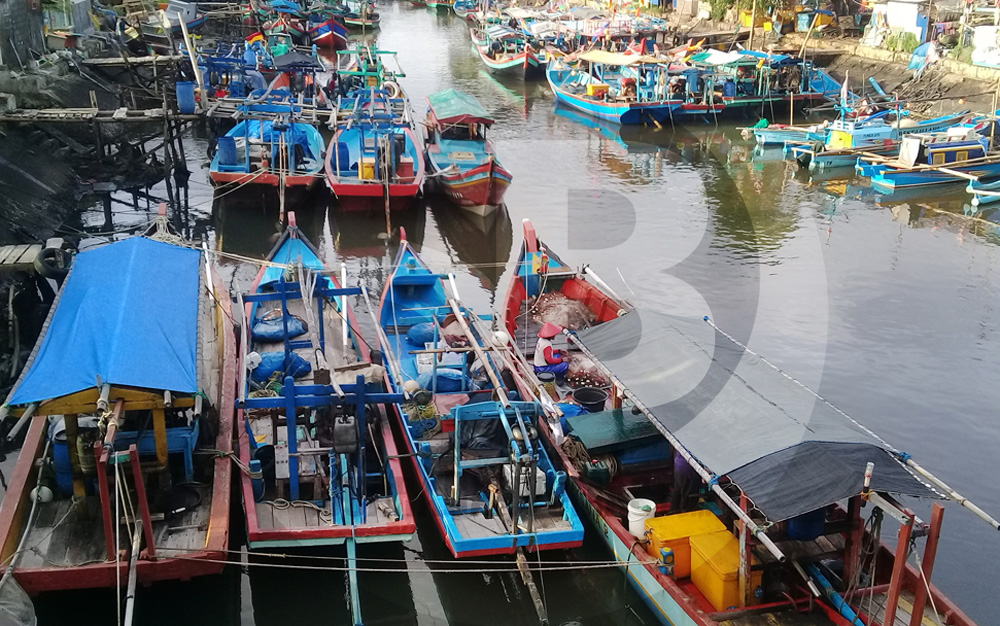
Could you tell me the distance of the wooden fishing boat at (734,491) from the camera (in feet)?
27.5

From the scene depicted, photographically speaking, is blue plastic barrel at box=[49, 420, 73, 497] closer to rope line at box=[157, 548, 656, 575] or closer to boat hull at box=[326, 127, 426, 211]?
rope line at box=[157, 548, 656, 575]

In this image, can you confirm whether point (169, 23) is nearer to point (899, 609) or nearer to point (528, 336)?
point (528, 336)

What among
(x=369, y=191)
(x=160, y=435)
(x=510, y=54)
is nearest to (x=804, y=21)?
(x=510, y=54)

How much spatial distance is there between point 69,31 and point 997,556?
1248 inches

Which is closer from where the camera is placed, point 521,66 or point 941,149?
point 941,149

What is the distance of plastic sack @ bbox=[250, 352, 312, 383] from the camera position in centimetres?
1311

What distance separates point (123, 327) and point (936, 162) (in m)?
25.6

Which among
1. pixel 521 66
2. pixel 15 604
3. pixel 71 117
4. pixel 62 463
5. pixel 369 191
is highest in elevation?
pixel 71 117

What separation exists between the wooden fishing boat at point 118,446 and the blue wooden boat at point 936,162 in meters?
23.0

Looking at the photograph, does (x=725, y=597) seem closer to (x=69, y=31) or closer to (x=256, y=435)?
(x=256, y=435)

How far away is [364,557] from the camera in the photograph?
1112 centimetres

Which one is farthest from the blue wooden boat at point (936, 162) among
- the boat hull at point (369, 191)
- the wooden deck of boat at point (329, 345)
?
the wooden deck of boat at point (329, 345)

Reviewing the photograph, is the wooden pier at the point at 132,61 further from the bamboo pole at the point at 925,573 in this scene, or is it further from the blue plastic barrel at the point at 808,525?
the bamboo pole at the point at 925,573

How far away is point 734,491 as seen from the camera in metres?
10.0
